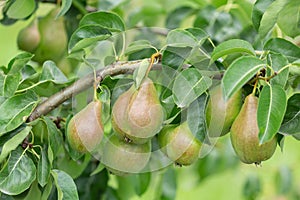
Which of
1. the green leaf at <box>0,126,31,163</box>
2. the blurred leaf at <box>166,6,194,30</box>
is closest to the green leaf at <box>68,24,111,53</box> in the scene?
the green leaf at <box>0,126,31,163</box>

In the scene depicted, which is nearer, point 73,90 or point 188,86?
point 188,86

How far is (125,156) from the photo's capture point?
0.91 meters

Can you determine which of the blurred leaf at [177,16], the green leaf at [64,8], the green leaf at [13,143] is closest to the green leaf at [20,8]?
the green leaf at [64,8]

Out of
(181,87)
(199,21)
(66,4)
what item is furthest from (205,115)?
(199,21)

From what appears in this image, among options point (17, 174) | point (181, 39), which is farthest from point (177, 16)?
point (17, 174)

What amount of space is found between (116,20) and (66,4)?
0.28ft

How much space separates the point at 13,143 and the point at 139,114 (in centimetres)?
18

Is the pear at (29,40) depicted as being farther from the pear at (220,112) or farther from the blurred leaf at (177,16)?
the pear at (220,112)

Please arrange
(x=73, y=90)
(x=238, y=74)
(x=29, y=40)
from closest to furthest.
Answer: (x=238, y=74) → (x=73, y=90) → (x=29, y=40)

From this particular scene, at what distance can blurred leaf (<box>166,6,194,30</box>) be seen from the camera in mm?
1492

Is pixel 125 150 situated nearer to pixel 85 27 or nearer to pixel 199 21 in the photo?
pixel 85 27

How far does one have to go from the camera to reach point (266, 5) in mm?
966

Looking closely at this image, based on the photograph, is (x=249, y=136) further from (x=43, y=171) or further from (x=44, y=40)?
(x=44, y=40)

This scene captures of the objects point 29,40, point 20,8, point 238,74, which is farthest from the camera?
point 29,40
